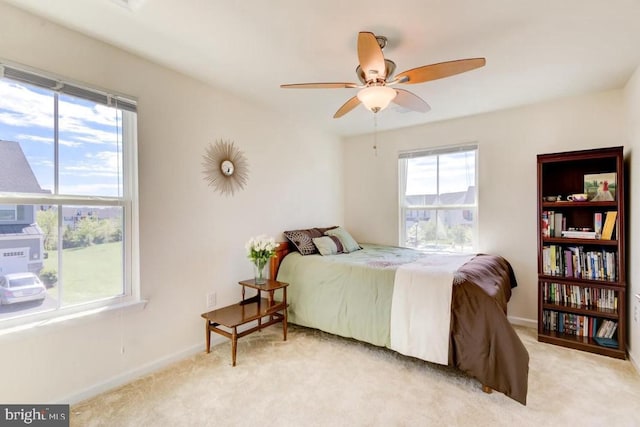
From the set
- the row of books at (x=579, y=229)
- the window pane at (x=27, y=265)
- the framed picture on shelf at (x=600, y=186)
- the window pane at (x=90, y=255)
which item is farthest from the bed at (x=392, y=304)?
the window pane at (x=27, y=265)

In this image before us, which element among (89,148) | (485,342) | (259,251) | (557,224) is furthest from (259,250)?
(557,224)

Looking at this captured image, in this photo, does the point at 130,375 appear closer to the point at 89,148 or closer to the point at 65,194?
the point at 65,194

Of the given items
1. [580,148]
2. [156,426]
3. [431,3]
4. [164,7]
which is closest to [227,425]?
[156,426]

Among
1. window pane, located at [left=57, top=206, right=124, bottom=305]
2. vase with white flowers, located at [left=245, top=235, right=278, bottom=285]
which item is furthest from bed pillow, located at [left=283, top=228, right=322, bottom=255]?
window pane, located at [left=57, top=206, right=124, bottom=305]

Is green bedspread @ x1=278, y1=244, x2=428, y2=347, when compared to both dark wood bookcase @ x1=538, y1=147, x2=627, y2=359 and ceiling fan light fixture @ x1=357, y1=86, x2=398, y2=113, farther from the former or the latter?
ceiling fan light fixture @ x1=357, y1=86, x2=398, y2=113

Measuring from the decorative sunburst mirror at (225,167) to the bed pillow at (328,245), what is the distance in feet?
3.46

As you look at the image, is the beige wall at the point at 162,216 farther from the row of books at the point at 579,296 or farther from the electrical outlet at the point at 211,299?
the row of books at the point at 579,296

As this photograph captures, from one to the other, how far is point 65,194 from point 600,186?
4.20m

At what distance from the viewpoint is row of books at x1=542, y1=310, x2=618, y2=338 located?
2664mm

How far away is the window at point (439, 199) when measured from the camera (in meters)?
3.63

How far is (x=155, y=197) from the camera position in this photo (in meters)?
2.34

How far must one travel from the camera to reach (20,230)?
174 centimetres

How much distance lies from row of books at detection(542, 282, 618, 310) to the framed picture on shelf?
822 mm

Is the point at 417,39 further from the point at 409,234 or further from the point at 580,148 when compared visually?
the point at 409,234
